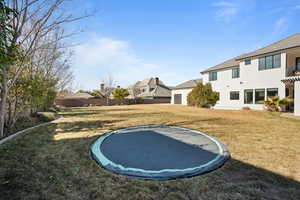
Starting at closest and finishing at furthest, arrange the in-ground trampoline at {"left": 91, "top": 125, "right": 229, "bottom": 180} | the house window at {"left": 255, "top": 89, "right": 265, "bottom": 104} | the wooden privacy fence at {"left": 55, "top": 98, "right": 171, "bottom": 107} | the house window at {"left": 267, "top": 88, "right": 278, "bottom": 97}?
the in-ground trampoline at {"left": 91, "top": 125, "right": 229, "bottom": 180}
the house window at {"left": 267, "top": 88, "right": 278, "bottom": 97}
the house window at {"left": 255, "top": 89, "right": 265, "bottom": 104}
the wooden privacy fence at {"left": 55, "top": 98, "right": 171, "bottom": 107}

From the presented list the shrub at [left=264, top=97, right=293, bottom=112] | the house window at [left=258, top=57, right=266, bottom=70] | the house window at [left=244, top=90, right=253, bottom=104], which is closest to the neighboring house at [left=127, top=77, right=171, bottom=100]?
the house window at [left=244, top=90, right=253, bottom=104]

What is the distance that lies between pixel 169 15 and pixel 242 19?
19.2ft

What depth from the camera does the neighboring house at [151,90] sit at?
A: 136ft

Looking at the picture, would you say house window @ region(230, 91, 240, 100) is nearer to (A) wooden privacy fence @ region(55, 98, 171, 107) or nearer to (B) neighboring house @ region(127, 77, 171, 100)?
(A) wooden privacy fence @ region(55, 98, 171, 107)

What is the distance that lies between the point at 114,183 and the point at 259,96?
695 inches

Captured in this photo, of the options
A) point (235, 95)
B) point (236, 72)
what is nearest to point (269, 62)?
point (236, 72)

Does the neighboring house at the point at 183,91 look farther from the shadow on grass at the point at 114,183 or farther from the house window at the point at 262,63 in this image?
the shadow on grass at the point at 114,183

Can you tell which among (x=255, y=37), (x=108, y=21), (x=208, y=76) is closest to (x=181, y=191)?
(x=108, y=21)

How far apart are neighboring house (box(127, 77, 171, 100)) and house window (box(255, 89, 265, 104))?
86.2 ft

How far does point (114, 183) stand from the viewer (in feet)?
9.78

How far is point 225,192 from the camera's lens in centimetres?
266

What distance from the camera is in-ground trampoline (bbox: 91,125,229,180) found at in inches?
134

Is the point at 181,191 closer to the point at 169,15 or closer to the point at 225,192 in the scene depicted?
the point at 225,192

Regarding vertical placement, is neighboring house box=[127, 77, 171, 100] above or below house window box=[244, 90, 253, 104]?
above
